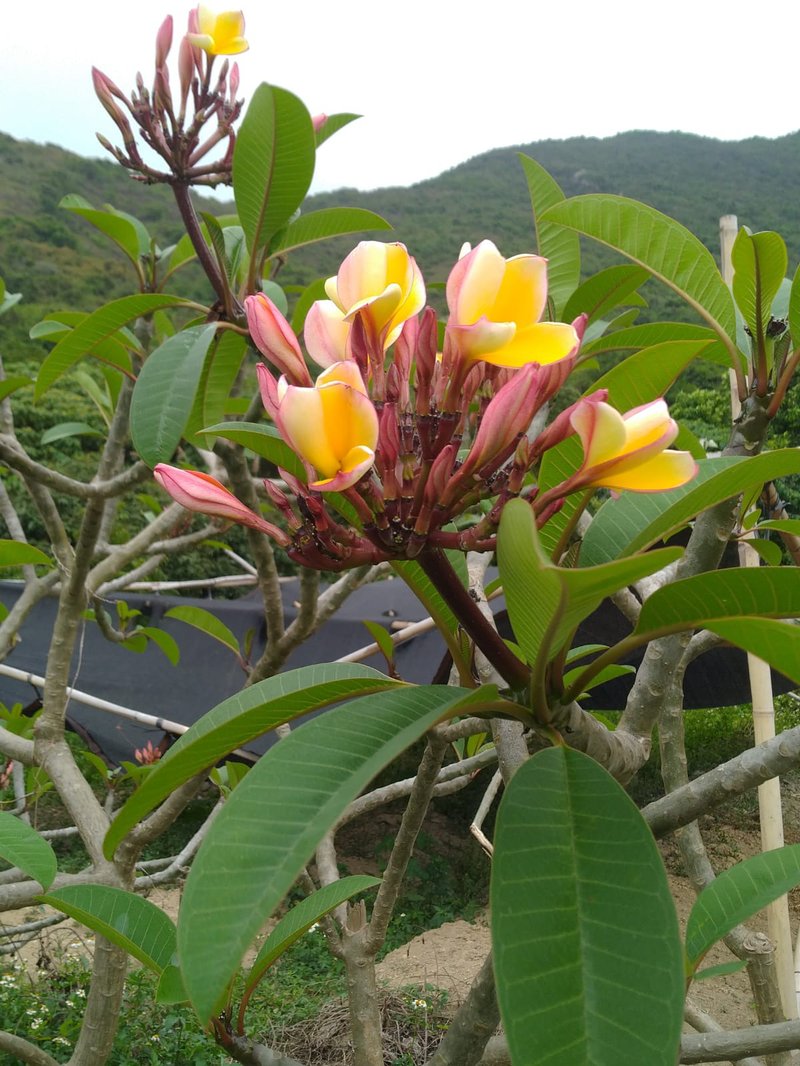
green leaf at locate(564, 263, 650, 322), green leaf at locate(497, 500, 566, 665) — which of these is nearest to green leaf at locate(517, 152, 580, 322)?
green leaf at locate(564, 263, 650, 322)

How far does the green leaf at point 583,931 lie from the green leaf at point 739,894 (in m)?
0.35

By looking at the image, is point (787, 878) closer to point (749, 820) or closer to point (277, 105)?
point (277, 105)

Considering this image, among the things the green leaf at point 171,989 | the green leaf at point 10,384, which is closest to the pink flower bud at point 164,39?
the green leaf at point 10,384

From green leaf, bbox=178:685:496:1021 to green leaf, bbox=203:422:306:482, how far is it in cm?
20

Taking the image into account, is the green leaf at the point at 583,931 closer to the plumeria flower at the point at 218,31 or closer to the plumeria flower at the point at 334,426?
the plumeria flower at the point at 334,426

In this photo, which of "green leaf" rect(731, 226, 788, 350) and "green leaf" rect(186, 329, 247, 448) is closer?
"green leaf" rect(731, 226, 788, 350)

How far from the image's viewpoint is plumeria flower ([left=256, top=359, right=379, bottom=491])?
1.34ft

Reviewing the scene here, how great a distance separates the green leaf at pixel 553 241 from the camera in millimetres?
1026

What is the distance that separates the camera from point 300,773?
1.37 ft

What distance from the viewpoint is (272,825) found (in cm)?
39

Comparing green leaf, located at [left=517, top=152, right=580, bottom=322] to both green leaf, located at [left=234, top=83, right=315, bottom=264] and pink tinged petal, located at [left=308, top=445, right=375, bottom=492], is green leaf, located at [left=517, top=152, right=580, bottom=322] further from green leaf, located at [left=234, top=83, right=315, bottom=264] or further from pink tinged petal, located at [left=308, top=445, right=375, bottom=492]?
pink tinged petal, located at [left=308, top=445, right=375, bottom=492]

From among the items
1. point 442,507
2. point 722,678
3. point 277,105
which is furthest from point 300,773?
point 722,678

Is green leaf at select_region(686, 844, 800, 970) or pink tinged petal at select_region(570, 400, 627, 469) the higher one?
pink tinged petal at select_region(570, 400, 627, 469)

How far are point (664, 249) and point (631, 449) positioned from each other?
1.39 feet
